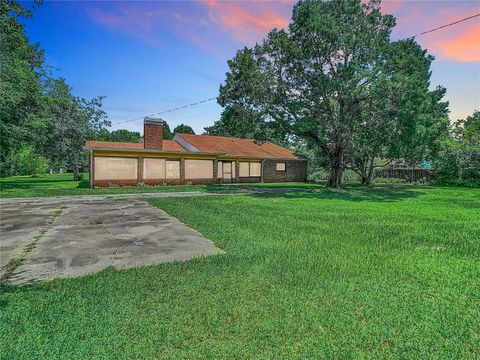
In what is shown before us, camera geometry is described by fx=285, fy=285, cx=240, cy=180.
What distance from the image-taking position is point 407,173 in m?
31.5

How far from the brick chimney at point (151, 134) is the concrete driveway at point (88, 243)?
1513 centimetres

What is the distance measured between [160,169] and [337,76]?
49.9 feet

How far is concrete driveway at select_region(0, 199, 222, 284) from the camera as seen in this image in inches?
178

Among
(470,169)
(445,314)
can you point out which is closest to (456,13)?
(445,314)

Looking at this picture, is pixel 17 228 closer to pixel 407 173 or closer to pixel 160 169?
pixel 160 169

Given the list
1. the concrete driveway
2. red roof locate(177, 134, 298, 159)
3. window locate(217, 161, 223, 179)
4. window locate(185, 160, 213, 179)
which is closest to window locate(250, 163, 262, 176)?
red roof locate(177, 134, 298, 159)

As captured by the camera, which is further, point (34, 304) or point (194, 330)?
point (34, 304)

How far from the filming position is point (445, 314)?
3068 mm

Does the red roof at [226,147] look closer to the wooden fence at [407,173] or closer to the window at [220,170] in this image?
the window at [220,170]

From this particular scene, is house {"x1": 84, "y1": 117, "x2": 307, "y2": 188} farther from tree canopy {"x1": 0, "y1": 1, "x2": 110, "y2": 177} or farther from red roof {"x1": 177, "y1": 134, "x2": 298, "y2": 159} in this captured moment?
tree canopy {"x1": 0, "y1": 1, "x2": 110, "y2": 177}

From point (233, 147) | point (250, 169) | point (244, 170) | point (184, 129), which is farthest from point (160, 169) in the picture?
point (184, 129)

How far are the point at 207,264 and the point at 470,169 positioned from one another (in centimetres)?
3108

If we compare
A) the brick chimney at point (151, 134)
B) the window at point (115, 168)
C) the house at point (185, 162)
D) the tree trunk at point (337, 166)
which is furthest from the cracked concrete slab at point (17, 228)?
the tree trunk at point (337, 166)

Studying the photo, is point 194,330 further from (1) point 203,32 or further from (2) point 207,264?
(1) point 203,32
